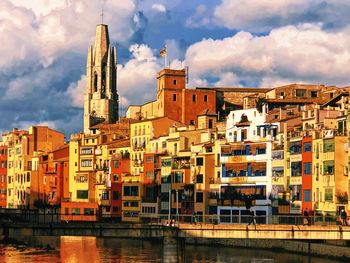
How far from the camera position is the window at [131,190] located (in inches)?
5236

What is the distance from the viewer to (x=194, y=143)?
130 metres

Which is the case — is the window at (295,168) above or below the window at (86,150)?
below

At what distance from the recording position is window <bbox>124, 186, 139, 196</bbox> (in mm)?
133000

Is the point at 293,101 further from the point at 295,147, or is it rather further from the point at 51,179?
the point at 51,179

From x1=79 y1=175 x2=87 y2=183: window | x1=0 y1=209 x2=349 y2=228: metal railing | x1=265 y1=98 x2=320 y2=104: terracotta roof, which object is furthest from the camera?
x1=79 y1=175 x2=87 y2=183: window

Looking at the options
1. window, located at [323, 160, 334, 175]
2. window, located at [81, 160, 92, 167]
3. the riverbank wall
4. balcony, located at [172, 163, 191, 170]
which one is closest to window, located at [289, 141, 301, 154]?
window, located at [323, 160, 334, 175]

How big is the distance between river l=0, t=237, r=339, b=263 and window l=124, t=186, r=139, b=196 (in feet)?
40.6

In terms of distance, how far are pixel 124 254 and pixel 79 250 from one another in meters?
8.73

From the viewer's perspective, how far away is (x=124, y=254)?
338 ft

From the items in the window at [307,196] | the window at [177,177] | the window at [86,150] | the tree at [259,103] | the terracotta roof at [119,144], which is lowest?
the window at [307,196]

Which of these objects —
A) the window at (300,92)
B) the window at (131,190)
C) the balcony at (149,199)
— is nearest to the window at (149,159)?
the window at (131,190)

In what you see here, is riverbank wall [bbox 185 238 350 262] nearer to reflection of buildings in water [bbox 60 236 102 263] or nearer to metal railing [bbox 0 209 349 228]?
metal railing [bbox 0 209 349 228]

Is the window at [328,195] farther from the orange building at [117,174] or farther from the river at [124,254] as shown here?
the orange building at [117,174]

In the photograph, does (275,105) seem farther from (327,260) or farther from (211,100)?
(327,260)
